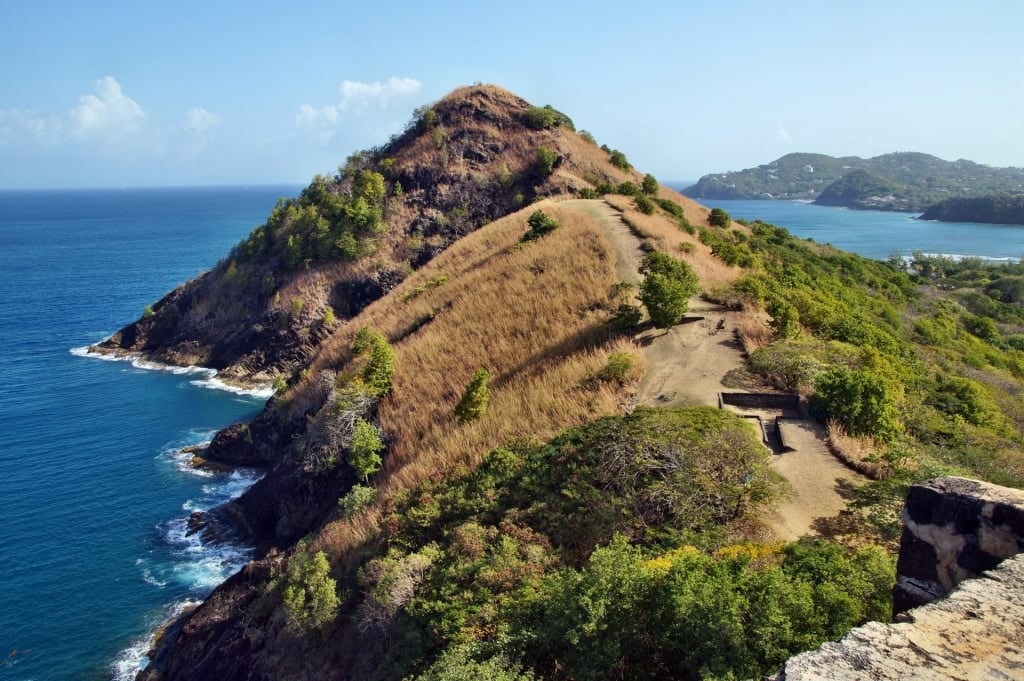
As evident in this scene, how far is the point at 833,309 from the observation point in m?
30.9

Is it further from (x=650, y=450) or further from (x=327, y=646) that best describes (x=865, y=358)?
(x=327, y=646)

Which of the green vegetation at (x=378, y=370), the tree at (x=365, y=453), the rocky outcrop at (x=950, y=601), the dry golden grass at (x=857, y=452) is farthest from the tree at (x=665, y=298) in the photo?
the rocky outcrop at (x=950, y=601)

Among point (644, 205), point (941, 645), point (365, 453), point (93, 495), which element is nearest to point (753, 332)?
point (365, 453)

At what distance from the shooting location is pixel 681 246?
35.1 meters

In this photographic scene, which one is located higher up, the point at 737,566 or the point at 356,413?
the point at 737,566

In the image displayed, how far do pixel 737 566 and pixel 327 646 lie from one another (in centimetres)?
1283

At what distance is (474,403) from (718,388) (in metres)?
9.11

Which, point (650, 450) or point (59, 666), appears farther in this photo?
point (59, 666)

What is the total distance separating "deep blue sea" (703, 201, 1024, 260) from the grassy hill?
80976 millimetres

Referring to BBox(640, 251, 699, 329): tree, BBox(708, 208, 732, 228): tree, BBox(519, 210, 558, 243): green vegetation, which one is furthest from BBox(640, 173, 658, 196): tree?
BBox(640, 251, 699, 329): tree

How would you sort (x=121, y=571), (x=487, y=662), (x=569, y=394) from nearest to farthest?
(x=487, y=662) → (x=569, y=394) → (x=121, y=571)

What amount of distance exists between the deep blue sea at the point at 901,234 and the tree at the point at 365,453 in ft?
330

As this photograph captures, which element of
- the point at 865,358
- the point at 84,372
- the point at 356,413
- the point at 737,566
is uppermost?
the point at 865,358

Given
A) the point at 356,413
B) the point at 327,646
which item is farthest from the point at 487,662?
the point at 356,413
